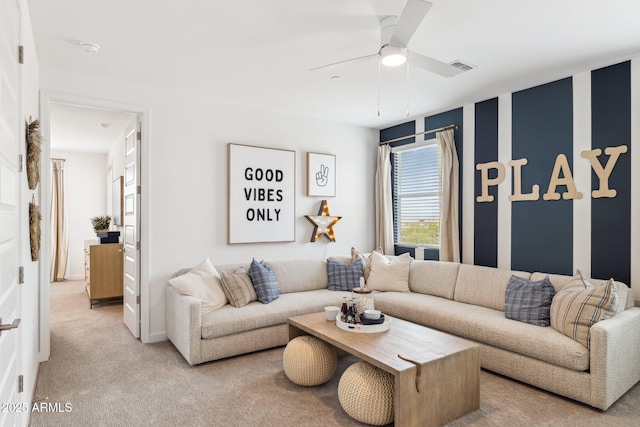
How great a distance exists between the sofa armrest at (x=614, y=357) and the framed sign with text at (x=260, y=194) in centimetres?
318

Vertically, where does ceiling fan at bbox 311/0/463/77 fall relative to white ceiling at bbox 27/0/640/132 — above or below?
below

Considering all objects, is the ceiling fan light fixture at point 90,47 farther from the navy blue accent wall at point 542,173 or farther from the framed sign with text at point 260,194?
the navy blue accent wall at point 542,173

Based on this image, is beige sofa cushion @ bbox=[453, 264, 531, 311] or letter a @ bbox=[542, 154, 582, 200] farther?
beige sofa cushion @ bbox=[453, 264, 531, 311]

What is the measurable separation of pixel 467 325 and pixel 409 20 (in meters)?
2.42

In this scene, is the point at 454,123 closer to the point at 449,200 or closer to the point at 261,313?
the point at 449,200

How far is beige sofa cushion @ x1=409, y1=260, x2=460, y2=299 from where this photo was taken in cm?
406

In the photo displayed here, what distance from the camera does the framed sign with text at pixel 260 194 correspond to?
4.29 m

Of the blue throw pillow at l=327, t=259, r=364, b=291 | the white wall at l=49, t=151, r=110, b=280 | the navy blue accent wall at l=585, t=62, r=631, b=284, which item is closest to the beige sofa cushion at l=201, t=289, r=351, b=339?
the blue throw pillow at l=327, t=259, r=364, b=291

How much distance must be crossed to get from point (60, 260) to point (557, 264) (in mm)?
8212

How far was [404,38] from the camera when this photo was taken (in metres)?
2.30

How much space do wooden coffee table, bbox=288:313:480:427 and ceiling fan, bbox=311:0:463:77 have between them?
188 centimetres

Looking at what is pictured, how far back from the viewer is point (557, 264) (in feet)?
11.6

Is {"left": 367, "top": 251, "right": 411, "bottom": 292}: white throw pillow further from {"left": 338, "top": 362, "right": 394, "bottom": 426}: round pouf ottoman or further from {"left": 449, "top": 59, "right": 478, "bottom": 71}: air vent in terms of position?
{"left": 449, "top": 59, "right": 478, "bottom": 71}: air vent

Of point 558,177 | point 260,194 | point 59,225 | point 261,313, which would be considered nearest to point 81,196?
point 59,225
